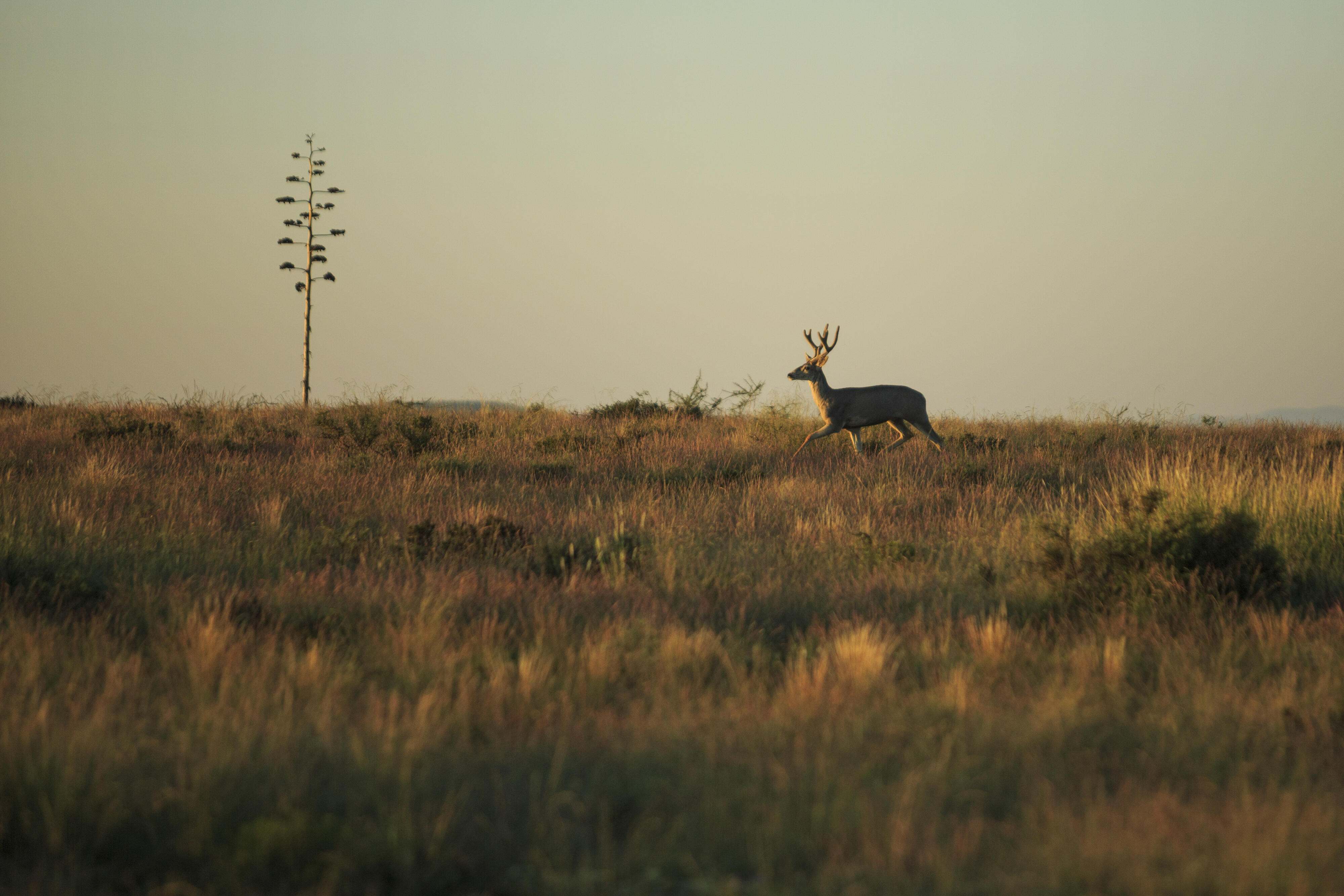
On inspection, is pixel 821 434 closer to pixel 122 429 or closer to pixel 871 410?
pixel 871 410

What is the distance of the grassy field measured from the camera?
8.39ft

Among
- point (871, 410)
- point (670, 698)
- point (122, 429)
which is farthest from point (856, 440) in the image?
point (670, 698)

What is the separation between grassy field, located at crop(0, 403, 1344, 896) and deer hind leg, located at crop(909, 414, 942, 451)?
5.91m

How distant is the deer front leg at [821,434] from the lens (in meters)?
13.3

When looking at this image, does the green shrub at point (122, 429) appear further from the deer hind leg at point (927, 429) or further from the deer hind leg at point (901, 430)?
the deer hind leg at point (927, 429)

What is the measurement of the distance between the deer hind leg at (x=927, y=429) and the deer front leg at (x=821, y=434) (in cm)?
123

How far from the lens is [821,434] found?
13594mm

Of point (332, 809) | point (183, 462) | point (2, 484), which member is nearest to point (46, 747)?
point (332, 809)

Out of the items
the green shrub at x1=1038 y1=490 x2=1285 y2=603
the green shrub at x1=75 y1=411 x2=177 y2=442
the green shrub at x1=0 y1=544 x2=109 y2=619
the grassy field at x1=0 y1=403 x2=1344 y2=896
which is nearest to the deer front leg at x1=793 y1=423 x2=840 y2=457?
the grassy field at x1=0 y1=403 x2=1344 y2=896

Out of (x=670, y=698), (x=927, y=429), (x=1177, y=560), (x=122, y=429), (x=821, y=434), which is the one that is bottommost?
(x=670, y=698)

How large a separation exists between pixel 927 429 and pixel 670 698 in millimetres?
11640

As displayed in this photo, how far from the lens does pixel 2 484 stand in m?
9.05

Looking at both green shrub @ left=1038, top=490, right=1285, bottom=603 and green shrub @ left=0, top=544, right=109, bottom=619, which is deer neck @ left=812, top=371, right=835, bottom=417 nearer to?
green shrub @ left=1038, top=490, right=1285, bottom=603

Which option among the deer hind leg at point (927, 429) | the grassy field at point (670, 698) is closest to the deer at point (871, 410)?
the deer hind leg at point (927, 429)
